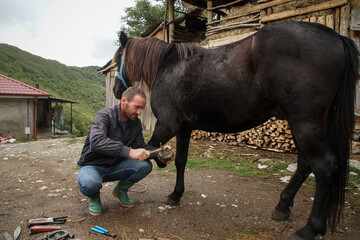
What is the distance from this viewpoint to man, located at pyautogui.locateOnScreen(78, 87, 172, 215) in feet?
8.08

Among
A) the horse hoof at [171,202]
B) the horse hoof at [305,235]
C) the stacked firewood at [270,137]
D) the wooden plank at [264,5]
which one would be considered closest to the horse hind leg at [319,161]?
the horse hoof at [305,235]

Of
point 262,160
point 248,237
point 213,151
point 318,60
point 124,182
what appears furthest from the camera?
point 213,151

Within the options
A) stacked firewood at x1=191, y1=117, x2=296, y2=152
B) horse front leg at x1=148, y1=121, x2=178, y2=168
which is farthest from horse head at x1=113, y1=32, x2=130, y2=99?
stacked firewood at x1=191, y1=117, x2=296, y2=152

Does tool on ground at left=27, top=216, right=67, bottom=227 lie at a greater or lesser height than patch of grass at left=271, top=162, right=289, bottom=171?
lesser

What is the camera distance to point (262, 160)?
5582 mm

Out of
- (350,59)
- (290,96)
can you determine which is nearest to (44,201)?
(290,96)

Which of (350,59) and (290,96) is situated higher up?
(350,59)

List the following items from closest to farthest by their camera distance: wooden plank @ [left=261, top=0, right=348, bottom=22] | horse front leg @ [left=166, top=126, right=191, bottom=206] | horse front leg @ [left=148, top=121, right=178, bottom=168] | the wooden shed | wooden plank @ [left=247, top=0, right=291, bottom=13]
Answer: horse front leg @ [left=148, top=121, right=178, bottom=168]
horse front leg @ [left=166, top=126, right=191, bottom=206]
wooden plank @ [left=261, top=0, right=348, bottom=22]
wooden plank @ [left=247, top=0, right=291, bottom=13]
the wooden shed

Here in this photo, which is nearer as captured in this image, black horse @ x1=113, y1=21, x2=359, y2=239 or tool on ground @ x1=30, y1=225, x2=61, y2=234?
black horse @ x1=113, y1=21, x2=359, y2=239

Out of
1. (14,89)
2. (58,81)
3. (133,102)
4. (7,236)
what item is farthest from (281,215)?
(58,81)

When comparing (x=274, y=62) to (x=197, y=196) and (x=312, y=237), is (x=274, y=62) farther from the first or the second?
(x=197, y=196)

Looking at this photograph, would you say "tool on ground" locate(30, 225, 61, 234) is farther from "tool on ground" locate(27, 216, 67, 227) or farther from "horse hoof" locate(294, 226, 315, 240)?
"horse hoof" locate(294, 226, 315, 240)

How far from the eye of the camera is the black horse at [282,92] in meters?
2.09

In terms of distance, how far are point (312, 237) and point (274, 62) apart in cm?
163
